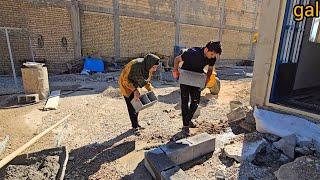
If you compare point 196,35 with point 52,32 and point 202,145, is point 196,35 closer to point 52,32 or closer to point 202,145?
point 52,32

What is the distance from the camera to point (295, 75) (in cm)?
539

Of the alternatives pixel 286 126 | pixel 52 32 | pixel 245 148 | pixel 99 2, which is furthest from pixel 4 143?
pixel 99 2

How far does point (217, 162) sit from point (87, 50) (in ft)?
30.4

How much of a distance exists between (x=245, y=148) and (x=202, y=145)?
2.13 ft

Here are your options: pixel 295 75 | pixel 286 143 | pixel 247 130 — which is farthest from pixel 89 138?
pixel 295 75

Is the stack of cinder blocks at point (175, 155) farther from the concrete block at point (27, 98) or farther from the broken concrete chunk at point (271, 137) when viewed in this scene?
the concrete block at point (27, 98)

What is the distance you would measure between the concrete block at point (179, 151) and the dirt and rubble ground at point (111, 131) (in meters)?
0.14

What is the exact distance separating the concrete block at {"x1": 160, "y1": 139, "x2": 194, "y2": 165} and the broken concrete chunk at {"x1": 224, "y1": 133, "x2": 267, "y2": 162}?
22.9 inches

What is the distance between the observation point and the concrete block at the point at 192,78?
172 inches

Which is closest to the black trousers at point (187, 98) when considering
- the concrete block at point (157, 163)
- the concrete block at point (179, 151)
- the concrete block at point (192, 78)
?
the concrete block at point (192, 78)

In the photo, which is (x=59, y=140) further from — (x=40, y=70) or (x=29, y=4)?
(x=29, y=4)

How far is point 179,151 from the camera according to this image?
370 cm

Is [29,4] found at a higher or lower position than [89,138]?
higher

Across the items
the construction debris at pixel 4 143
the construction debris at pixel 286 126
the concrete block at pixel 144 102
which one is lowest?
the construction debris at pixel 4 143
